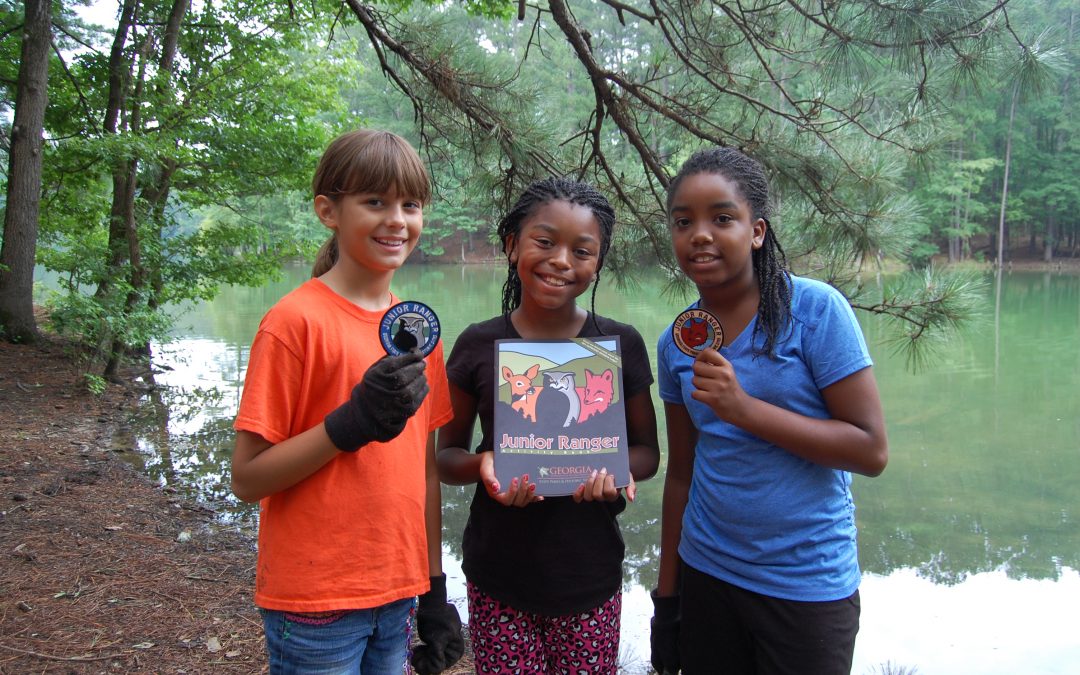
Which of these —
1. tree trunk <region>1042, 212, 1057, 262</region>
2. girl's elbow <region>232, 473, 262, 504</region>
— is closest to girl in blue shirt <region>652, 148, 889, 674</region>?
girl's elbow <region>232, 473, 262, 504</region>

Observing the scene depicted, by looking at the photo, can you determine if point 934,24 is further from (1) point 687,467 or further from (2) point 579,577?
(2) point 579,577

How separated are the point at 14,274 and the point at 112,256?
4.82 ft

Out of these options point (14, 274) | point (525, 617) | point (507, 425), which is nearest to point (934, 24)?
point (507, 425)

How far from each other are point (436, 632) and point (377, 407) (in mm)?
625

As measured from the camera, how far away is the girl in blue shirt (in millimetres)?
1434

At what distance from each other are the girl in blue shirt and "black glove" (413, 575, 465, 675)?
51 centimetres

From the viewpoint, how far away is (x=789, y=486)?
58.8 inches

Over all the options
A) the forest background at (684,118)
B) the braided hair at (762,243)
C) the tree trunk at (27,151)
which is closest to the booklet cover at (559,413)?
the braided hair at (762,243)

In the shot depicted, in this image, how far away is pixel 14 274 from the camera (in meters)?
7.55

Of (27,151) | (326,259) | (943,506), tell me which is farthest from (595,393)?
(27,151)

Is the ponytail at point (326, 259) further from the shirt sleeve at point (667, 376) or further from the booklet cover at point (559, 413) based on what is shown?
the shirt sleeve at point (667, 376)

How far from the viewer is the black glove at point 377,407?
1.30m

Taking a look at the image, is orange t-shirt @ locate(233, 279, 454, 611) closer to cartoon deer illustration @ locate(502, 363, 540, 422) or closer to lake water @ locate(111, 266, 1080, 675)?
cartoon deer illustration @ locate(502, 363, 540, 422)

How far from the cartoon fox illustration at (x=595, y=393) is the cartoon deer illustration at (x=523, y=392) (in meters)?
0.10
